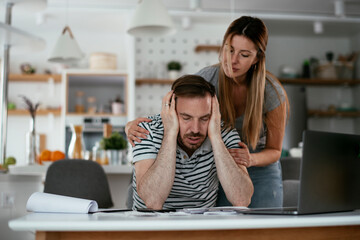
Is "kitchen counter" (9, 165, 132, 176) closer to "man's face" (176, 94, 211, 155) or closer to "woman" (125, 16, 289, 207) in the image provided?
"woman" (125, 16, 289, 207)

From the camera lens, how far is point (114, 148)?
375 cm

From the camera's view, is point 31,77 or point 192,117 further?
point 31,77

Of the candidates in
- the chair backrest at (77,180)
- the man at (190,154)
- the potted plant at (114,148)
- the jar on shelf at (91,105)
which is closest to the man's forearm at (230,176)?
the man at (190,154)

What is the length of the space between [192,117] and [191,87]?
12 cm

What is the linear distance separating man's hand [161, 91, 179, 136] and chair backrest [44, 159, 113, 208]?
1.20 m

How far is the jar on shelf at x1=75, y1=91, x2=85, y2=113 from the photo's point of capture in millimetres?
6477

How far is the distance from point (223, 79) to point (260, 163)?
405 millimetres

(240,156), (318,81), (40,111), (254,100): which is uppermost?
(318,81)

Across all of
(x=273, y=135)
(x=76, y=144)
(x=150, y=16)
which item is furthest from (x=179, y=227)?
(x=76, y=144)

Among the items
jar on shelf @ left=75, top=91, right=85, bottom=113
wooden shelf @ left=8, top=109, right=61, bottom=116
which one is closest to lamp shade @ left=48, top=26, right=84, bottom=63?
jar on shelf @ left=75, top=91, right=85, bottom=113

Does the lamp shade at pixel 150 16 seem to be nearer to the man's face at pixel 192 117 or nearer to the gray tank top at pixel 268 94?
the gray tank top at pixel 268 94

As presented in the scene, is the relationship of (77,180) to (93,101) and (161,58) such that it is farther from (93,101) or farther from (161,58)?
(93,101)

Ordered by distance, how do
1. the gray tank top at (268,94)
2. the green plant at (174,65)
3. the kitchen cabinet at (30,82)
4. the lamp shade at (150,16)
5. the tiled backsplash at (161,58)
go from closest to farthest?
the gray tank top at (268,94)
the lamp shade at (150,16)
the green plant at (174,65)
the tiled backsplash at (161,58)
the kitchen cabinet at (30,82)

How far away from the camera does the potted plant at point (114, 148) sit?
147 inches
